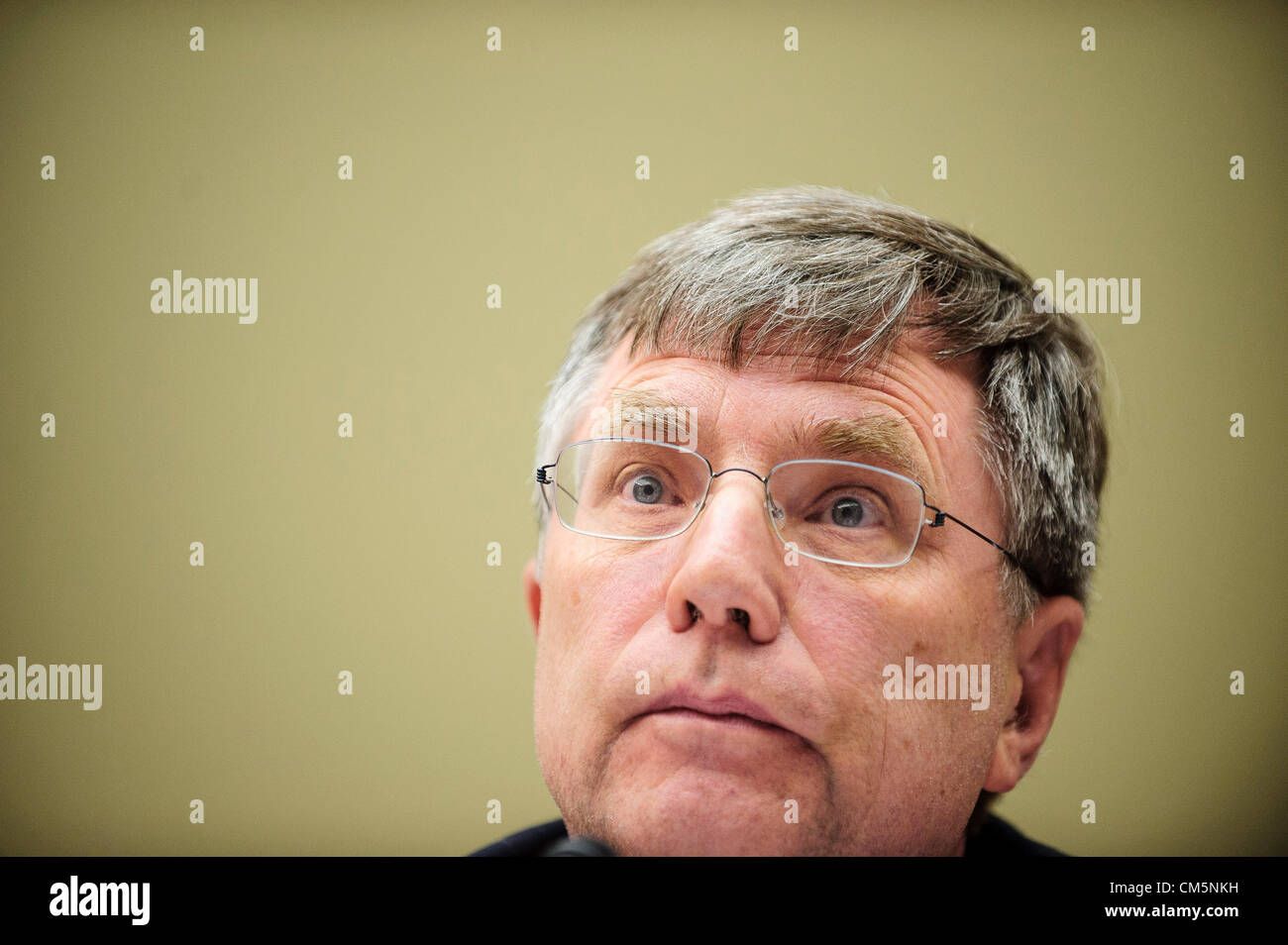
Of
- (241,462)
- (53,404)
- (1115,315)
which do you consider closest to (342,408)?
(241,462)

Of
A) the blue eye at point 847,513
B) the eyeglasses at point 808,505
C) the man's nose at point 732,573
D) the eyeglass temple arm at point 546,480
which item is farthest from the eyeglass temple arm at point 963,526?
the eyeglass temple arm at point 546,480

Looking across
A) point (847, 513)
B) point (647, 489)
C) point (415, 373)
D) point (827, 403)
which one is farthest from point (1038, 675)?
point (415, 373)

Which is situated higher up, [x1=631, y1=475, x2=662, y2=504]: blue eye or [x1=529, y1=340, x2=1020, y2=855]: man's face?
[x1=631, y1=475, x2=662, y2=504]: blue eye

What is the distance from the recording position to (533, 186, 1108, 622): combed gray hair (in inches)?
62.3

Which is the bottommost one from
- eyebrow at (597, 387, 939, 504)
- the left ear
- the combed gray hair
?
the left ear

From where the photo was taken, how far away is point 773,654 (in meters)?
1.41

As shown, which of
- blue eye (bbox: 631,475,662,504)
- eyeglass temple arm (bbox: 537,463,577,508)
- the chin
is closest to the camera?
the chin

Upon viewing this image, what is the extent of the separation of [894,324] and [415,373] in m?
1.21

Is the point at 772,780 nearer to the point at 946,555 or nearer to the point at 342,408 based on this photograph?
the point at 946,555

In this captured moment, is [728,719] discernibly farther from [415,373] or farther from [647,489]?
[415,373]

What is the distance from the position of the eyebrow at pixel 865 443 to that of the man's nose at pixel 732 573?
0.35ft

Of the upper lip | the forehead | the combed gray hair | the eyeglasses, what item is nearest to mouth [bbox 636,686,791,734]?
the upper lip

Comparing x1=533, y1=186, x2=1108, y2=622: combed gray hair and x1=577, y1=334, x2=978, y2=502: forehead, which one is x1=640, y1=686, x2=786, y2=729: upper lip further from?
x1=533, y1=186, x2=1108, y2=622: combed gray hair

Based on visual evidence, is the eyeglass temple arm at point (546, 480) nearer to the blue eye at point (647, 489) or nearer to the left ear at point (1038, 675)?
the blue eye at point (647, 489)
